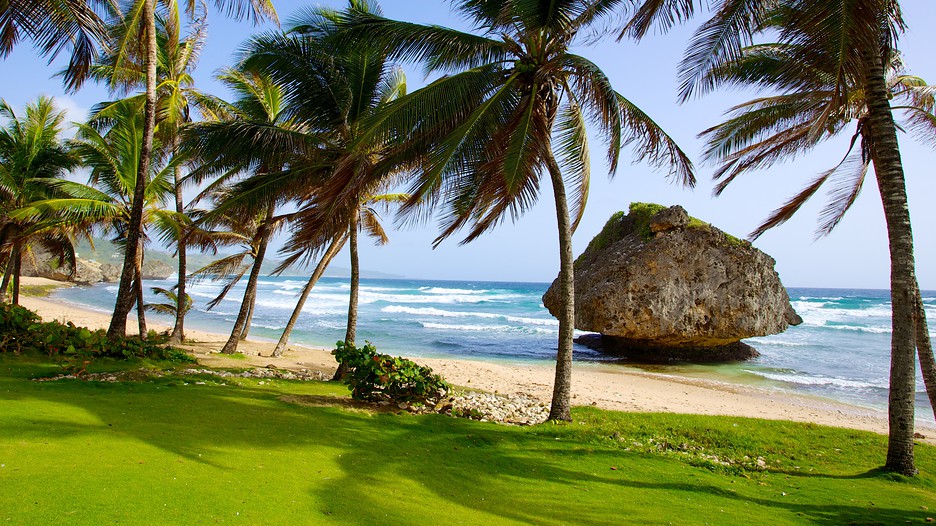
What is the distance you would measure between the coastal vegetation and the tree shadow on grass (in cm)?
3

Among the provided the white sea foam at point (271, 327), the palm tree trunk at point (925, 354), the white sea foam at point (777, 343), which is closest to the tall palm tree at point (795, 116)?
the palm tree trunk at point (925, 354)

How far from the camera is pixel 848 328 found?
3394cm

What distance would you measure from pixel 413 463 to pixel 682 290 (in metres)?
14.5

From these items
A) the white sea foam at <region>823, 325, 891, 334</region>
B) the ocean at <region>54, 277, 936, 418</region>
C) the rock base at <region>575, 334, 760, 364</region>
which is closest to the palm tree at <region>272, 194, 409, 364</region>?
the ocean at <region>54, 277, 936, 418</region>

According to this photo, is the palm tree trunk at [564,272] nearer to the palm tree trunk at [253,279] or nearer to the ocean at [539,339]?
the palm tree trunk at [253,279]

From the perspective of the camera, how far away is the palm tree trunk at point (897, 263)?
578 centimetres

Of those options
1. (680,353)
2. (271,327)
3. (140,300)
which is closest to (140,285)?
(140,300)

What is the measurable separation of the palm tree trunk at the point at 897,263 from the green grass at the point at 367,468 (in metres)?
0.47

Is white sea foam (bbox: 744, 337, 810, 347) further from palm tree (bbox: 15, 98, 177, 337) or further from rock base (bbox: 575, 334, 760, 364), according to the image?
palm tree (bbox: 15, 98, 177, 337)

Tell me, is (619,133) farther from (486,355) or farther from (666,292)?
(486,355)

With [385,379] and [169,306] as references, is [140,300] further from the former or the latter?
[385,379]

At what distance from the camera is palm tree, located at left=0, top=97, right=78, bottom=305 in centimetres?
1438

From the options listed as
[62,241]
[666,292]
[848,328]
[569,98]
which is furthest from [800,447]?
[848,328]

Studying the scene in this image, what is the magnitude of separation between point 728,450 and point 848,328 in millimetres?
34685
